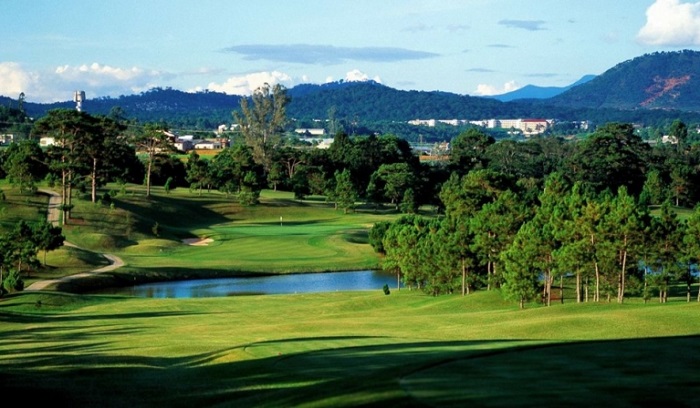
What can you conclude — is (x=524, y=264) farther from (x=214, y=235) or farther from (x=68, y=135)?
(x=68, y=135)

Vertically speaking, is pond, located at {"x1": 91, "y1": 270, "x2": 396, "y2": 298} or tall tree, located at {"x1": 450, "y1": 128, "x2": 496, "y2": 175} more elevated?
A: tall tree, located at {"x1": 450, "y1": 128, "x2": 496, "y2": 175}

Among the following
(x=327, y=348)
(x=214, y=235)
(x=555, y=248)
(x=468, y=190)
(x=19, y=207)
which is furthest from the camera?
(x=214, y=235)

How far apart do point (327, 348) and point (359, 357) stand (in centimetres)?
348

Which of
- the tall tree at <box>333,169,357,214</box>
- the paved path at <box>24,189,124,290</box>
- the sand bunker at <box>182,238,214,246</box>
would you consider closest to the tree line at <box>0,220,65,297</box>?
the paved path at <box>24,189,124,290</box>

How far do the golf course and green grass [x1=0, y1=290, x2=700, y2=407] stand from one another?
0.07m

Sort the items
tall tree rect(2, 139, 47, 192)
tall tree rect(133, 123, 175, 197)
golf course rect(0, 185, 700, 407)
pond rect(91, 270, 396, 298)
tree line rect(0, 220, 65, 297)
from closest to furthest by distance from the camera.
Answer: golf course rect(0, 185, 700, 407)
tree line rect(0, 220, 65, 297)
pond rect(91, 270, 396, 298)
tall tree rect(2, 139, 47, 192)
tall tree rect(133, 123, 175, 197)

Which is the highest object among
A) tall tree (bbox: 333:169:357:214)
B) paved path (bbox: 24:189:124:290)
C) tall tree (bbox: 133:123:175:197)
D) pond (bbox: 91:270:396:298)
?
tall tree (bbox: 133:123:175:197)

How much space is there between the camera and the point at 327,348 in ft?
106

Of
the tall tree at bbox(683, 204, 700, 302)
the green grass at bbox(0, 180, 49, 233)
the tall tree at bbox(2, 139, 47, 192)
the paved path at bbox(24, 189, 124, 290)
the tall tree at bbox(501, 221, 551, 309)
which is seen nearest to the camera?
the tall tree at bbox(501, 221, 551, 309)

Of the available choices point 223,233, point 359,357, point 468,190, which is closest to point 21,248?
point 223,233

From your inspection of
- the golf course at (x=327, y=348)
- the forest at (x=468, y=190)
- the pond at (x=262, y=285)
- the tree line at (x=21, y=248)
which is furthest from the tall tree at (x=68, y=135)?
the pond at (x=262, y=285)

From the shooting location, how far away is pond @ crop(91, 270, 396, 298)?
250 ft

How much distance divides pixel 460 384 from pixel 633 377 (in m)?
4.00

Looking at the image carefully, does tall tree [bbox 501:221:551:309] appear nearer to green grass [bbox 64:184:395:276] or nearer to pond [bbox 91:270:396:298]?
pond [bbox 91:270:396:298]
